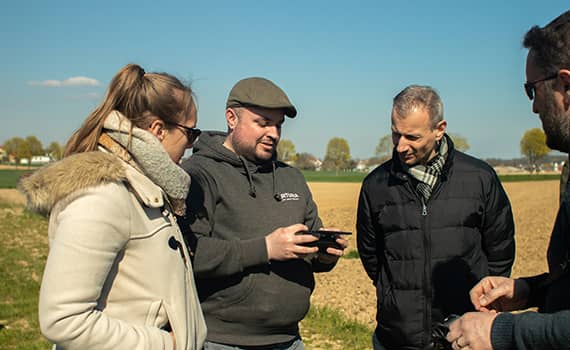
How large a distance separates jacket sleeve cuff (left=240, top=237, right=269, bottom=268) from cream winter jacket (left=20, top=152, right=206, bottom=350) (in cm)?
83

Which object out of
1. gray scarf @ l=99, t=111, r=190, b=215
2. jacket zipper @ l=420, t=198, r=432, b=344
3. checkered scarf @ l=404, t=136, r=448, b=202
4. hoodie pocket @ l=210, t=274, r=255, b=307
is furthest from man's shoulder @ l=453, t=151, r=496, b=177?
gray scarf @ l=99, t=111, r=190, b=215

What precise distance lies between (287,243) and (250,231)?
334 millimetres

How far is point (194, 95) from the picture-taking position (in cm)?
290

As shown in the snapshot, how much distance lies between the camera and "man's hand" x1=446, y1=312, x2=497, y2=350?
2.22 metres

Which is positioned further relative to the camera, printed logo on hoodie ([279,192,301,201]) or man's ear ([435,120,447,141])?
man's ear ([435,120,447,141])

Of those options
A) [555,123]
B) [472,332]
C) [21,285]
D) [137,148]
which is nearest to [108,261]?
[137,148]

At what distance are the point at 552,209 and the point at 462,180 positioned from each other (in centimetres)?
3232

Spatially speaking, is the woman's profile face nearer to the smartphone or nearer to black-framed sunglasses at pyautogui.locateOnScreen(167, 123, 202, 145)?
black-framed sunglasses at pyautogui.locateOnScreen(167, 123, 202, 145)

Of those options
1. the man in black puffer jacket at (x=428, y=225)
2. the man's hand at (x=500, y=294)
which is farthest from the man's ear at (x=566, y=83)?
the man in black puffer jacket at (x=428, y=225)

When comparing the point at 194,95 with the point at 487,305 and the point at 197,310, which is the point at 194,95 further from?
the point at 487,305

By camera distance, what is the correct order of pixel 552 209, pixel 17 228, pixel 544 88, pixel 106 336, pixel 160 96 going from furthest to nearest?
pixel 552 209, pixel 17 228, pixel 160 96, pixel 544 88, pixel 106 336

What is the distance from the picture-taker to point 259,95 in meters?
3.61

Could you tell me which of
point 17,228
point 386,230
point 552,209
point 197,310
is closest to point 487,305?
point 386,230

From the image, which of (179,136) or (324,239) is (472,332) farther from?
(179,136)
